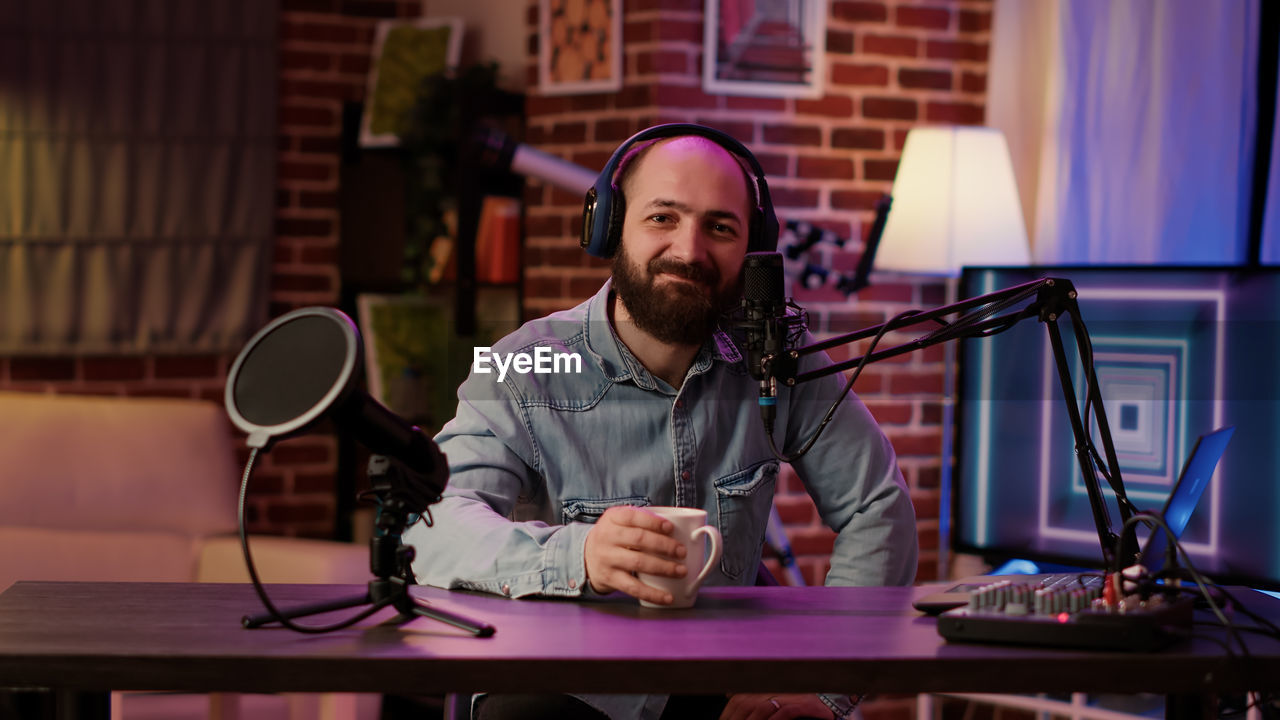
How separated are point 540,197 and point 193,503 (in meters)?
1.17

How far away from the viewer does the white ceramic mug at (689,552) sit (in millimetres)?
1081

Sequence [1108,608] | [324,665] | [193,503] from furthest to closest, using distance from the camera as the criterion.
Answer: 1. [193,503]
2. [1108,608]
3. [324,665]

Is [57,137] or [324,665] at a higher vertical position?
[57,137]

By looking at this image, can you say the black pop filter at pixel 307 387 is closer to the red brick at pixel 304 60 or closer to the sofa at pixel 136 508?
the sofa at pixel 136 508

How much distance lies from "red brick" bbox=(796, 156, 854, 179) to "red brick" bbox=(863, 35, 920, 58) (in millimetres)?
276

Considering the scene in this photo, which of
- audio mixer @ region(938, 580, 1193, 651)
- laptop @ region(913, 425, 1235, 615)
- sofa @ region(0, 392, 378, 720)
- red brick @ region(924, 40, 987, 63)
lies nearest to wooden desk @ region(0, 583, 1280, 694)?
audio mixer @ region(938, 580, 1193, 651)

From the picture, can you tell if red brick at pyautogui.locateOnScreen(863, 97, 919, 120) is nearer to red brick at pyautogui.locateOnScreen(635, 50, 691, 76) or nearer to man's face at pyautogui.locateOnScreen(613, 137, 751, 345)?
red brick at pyautogui.locateOnScreen(635, 50, 691, 76)

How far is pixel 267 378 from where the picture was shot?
100cm

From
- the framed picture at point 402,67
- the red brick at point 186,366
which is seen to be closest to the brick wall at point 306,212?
the red brick at point 186,366

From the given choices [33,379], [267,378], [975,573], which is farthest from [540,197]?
[267,378]

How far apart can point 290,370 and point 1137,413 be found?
1601 millimetres

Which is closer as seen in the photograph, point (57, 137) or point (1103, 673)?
point (1103, 673)

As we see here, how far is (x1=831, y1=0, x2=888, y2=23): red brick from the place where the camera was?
289 centimetres

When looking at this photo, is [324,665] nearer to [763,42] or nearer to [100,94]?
[763,42]
